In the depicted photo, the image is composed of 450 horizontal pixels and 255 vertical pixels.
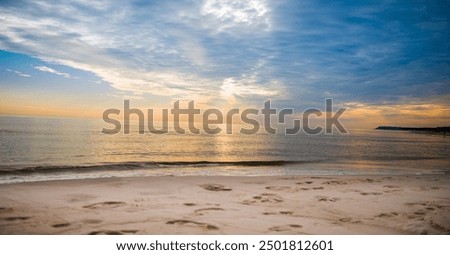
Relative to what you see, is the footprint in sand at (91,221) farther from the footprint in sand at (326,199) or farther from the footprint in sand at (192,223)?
the footprint in sand at (326,199)

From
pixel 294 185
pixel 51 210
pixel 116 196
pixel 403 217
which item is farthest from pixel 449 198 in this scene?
pixel 51 210

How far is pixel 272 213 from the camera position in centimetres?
442

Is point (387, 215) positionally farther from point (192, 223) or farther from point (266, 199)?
point (192, 223)

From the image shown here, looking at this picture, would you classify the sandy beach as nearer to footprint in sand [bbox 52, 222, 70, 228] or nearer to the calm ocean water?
footprint in sand [bbox 52, 222, 70, 228]

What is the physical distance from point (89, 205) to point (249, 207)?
9.25 feet

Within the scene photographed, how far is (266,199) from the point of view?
5402 millimetres

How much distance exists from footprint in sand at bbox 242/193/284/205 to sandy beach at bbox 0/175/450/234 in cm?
2

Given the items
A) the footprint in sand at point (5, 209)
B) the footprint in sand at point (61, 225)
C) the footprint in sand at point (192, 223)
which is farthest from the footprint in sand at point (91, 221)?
the footprint in sand at point (5, 209)

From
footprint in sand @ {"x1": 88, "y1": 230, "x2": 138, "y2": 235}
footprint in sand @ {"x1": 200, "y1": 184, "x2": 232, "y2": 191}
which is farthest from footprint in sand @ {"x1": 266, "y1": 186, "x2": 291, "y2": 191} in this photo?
footprint in sand @ {"x1": 88, "y1": 230, "x2": 138, "y2": 235}

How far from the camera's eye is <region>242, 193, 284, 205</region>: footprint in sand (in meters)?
5.24

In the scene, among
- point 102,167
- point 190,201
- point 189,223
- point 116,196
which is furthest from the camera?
point 102,167

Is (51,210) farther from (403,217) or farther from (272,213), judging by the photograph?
(403,217)

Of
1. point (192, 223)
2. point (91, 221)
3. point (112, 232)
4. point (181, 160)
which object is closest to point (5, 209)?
point (91, 221)

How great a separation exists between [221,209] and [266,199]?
1.22 metres
